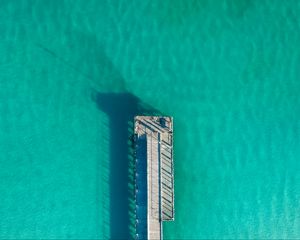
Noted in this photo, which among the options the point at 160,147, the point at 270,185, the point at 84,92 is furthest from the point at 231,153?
the point at 84,92

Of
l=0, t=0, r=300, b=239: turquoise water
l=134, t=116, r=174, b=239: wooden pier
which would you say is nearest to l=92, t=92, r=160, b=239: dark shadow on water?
l=0, t=0, r=300, b=239: turquoise water

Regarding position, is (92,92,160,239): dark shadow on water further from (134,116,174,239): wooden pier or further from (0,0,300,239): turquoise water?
(134,116,174,239): wooden pier

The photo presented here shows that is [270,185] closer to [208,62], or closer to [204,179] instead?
[204,179]

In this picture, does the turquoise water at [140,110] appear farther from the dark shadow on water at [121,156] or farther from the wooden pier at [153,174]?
the wooden pier at [153,174]

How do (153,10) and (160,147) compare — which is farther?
(153,10)

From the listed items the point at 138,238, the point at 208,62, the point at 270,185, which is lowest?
the point at 138,238

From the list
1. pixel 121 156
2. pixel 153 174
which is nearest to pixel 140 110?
pixel 121 156
